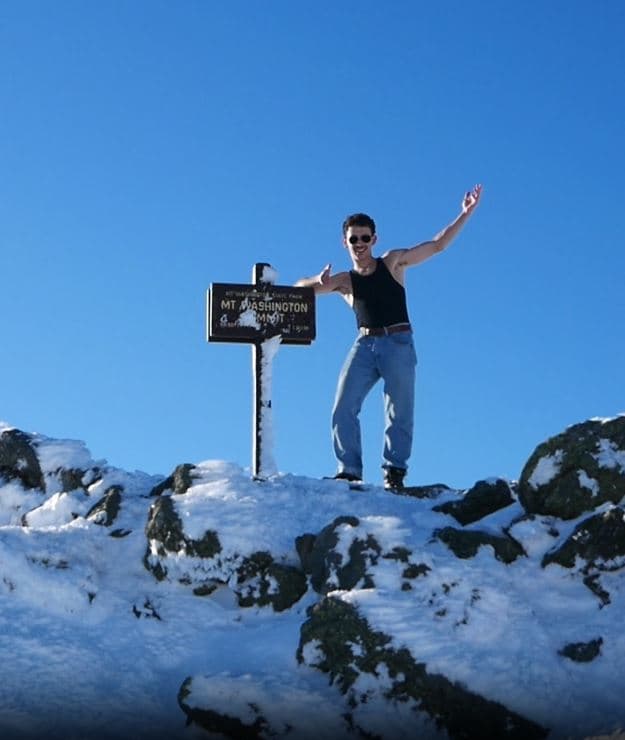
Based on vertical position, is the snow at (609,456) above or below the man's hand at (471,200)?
below

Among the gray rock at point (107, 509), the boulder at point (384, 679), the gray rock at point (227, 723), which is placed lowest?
the gray rock at point (227, 723)

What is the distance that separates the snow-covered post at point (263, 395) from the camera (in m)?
12.1

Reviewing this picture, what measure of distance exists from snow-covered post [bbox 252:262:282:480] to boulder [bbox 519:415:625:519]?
14.3 feet

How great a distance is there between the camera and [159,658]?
7777mm

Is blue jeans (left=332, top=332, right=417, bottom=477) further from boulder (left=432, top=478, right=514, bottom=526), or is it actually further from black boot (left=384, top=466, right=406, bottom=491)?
boulder (left=432, top=478, right=514, bottom=526)

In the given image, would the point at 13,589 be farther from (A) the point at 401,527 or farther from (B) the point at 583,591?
(B) the point at 583,591

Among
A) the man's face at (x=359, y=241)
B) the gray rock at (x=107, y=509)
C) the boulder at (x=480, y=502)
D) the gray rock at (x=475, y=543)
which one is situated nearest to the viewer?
the gray rock at (x=475, y=543)

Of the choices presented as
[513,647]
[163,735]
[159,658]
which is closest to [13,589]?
[159,658]

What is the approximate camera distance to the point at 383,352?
35.7 ft

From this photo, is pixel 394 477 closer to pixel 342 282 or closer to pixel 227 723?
pixel 342 282

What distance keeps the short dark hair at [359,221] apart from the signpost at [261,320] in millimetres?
1363

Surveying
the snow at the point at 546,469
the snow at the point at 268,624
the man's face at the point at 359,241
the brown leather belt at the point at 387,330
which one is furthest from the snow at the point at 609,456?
the man's face at the point at 359,241

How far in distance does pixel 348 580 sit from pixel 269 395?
197 inches

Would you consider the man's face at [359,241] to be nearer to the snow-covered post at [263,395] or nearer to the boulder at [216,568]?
the snow-covered post at [263,395]
